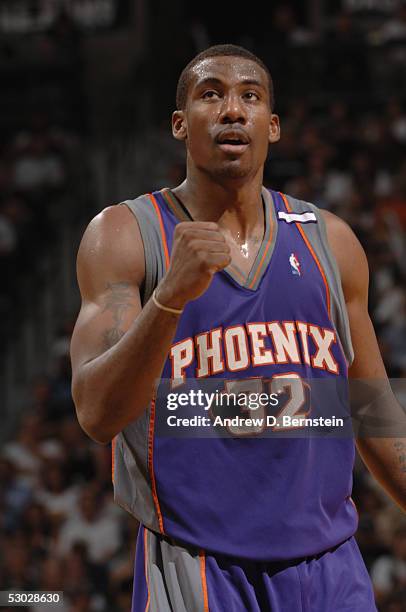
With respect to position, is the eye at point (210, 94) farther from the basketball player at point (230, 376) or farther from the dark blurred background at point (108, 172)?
the dark blurred background at point (108, 172)

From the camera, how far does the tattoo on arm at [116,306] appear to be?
266 cm

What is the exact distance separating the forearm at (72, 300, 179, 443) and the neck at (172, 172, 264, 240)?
2.12 ft

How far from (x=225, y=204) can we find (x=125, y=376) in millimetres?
778

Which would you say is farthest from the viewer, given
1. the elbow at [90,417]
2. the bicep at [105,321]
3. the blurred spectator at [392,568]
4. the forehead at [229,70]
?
the blurred spectator at [392,568]

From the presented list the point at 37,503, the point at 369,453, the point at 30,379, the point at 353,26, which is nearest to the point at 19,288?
the point at 30,379

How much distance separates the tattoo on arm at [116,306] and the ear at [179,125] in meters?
0.52

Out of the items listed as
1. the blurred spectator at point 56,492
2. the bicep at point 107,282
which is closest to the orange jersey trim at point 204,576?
the bicep at point 107,282

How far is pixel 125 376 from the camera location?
243 cm

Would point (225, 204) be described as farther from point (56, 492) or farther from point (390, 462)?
point (56, 492)

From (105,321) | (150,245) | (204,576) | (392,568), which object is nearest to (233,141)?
(150,245)

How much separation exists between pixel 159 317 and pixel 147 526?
69 centimetres

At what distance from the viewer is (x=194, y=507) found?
271 cm

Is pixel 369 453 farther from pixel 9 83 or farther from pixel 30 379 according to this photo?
pixel 9 83

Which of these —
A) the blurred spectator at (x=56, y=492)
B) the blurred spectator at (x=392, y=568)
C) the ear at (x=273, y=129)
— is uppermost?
the ear at (x=273, y=129)
